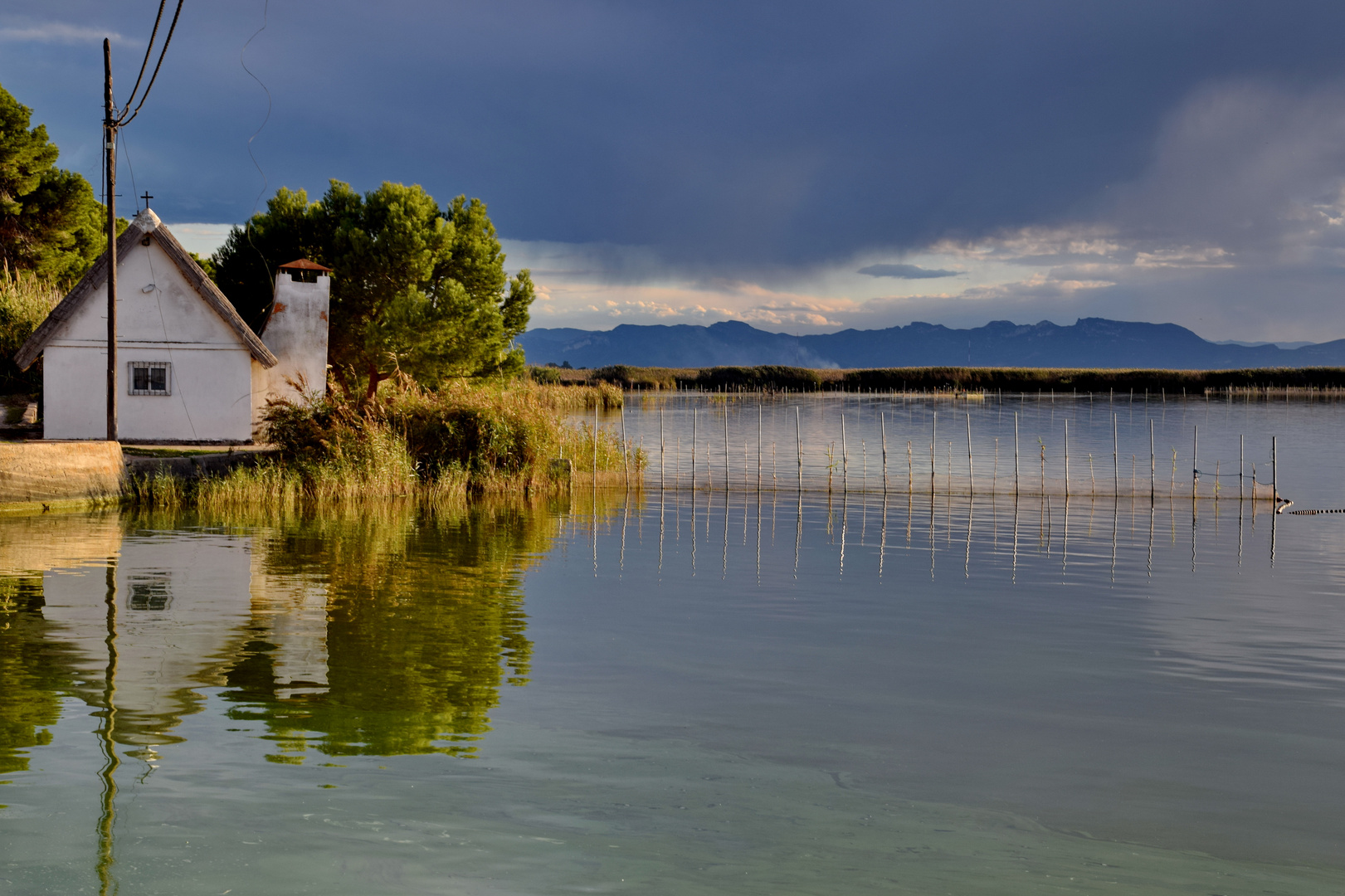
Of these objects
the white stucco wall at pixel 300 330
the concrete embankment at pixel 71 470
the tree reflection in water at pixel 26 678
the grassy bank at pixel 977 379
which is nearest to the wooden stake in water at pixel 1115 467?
the concrete embankment at pixel 71 470

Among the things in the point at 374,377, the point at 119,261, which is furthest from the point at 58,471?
the point at 374,377

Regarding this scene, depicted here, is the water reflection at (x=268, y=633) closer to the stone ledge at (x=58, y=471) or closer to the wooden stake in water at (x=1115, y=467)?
the stone ledge at (x=58, y=471)

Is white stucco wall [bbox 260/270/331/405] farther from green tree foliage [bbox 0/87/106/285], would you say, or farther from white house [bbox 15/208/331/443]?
green tree foliage [bbox 0/87/106/285]

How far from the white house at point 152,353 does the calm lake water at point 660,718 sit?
31.8 ft

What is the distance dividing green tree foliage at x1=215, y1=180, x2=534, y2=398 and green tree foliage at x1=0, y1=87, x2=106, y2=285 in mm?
9776

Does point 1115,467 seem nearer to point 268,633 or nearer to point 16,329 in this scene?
point 268,633

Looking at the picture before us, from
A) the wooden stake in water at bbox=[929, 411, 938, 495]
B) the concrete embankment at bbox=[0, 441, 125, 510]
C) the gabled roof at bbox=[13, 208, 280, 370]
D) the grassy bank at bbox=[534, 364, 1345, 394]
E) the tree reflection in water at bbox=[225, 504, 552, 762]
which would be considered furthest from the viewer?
the grassy bank at bbox=[534, 364, 1345, 394]

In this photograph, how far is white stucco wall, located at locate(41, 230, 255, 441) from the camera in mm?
29375

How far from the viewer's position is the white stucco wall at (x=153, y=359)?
2938 cm

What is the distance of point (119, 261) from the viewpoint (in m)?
29.6

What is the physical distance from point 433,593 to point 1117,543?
14006 mm

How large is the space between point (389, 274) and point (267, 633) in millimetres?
32680

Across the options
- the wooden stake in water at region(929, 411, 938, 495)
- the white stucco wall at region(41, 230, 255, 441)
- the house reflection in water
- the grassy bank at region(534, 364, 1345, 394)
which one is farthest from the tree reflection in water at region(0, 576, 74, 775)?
the grassy bank at region(534, 364, 1345, 394)

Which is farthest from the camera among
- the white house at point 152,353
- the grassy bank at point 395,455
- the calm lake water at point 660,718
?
the white house at point 152,353
